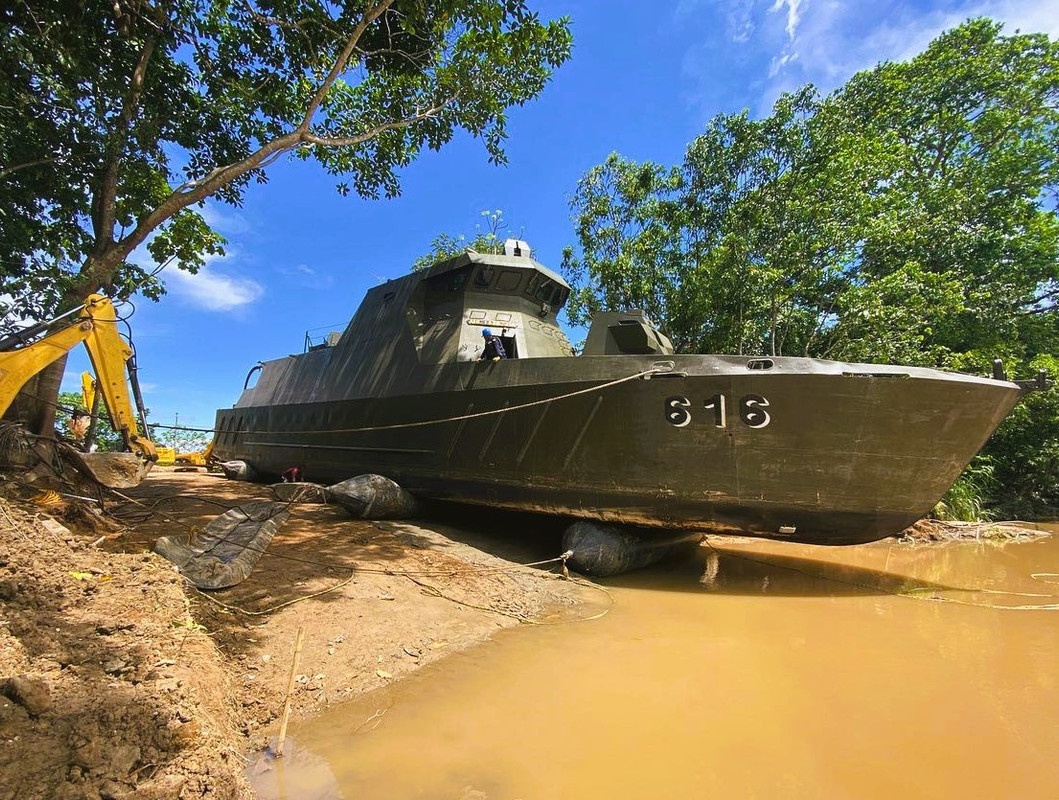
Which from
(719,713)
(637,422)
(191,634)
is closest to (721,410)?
(637,422)

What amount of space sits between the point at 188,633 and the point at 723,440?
4916 mm

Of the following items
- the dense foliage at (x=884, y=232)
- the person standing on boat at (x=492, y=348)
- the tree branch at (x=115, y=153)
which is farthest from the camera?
the dense foliage at (x=884, y=232)

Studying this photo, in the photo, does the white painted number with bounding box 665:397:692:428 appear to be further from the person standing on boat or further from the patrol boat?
the person standing on boat

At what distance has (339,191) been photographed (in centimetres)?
882

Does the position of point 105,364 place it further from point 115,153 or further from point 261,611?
point 261,611

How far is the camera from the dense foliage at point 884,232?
11359mm

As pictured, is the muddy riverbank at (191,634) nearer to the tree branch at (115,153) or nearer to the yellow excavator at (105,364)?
the yellow excavator at (105,364)

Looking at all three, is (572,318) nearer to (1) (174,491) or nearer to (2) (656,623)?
(1) (174,491)

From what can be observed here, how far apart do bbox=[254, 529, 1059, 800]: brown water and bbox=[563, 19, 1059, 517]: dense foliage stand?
8086 mm

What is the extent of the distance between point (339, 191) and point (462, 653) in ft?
26.2

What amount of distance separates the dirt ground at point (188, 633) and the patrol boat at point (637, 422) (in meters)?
1.31

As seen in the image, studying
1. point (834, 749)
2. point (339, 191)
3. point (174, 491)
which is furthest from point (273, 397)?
point (834, 749)

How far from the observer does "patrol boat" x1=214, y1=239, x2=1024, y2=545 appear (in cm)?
519

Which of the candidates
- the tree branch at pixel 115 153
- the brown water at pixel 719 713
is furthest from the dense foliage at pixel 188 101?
the brown water at pixel 719 713
